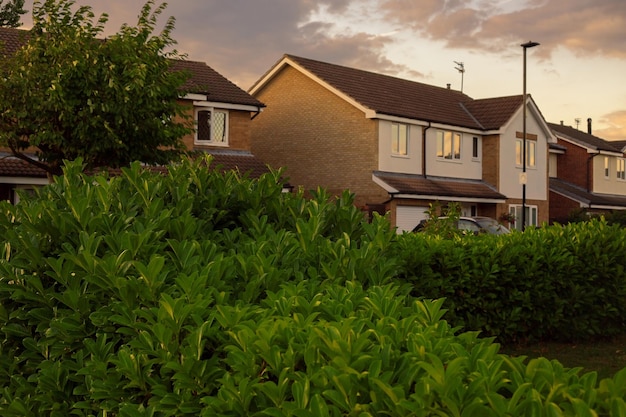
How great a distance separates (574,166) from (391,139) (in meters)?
23.8

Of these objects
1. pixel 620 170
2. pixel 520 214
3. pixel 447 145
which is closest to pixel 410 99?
pixel 447 145

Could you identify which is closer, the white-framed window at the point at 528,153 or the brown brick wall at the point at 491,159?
the brown brick wall at the point at 491,159

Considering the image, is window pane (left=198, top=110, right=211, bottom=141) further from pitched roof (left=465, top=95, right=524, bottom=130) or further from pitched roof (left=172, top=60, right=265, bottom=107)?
pitched roof (left=465, top=95, right=524, bottom=130)

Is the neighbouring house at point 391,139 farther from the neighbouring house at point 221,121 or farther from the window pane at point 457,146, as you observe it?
the neighbouring house at point 221,121

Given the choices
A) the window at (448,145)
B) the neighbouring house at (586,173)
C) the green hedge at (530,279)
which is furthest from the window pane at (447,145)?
the green hedge at (530,279)

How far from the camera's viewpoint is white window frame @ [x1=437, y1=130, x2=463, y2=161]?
39.4 metres

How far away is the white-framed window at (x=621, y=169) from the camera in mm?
57938

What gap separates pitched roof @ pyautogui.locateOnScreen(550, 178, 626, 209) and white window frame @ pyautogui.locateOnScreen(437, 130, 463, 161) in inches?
541

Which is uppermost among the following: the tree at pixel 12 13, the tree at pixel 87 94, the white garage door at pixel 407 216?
the tree at pixel 12 13

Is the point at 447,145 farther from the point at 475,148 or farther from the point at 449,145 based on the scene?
the point at 475,148

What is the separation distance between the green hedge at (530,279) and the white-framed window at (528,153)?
32.0m

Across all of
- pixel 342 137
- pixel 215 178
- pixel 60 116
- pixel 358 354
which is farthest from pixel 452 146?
pixel 358 354

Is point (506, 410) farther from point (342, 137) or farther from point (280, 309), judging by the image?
point (342, 137)

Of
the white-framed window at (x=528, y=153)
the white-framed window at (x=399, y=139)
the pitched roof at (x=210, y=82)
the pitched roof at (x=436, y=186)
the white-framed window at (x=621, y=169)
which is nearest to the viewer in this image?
the pitched roof at (x=210, y=82)
